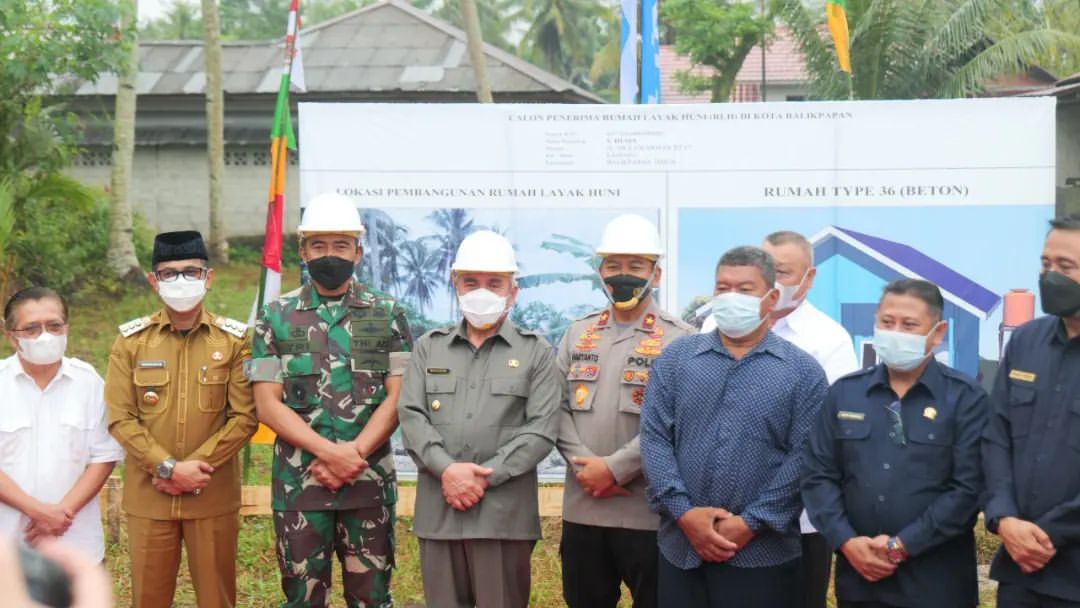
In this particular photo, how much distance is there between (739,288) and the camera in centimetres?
417

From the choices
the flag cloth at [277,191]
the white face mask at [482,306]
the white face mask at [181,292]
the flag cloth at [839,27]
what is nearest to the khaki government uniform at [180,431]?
the white face mask at [181,292]

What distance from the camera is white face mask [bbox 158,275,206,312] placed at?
4656 millimetres

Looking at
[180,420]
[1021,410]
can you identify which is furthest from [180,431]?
[1021,410]

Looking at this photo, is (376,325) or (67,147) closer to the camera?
(376,325)

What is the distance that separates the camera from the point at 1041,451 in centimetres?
371

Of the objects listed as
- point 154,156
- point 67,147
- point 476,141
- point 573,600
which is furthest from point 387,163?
point 154,156

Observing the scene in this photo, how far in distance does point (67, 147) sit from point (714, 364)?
9624 mm

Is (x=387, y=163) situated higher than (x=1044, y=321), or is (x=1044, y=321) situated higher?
(x=387, y=163)

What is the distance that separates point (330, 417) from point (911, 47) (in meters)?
13.8

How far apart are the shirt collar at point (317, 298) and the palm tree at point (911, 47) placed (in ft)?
40.5

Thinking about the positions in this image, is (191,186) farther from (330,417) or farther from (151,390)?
(330,417)

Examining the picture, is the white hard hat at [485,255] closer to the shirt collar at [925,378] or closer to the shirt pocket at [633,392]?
the shirt pocket at [633,392]

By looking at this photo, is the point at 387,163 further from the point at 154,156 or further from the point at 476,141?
the point at 154,156

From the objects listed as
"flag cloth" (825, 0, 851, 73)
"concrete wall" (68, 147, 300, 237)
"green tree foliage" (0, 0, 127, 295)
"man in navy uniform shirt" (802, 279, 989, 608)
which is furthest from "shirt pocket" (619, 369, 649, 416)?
"concrete wall" (68, 147, 300, 237)
